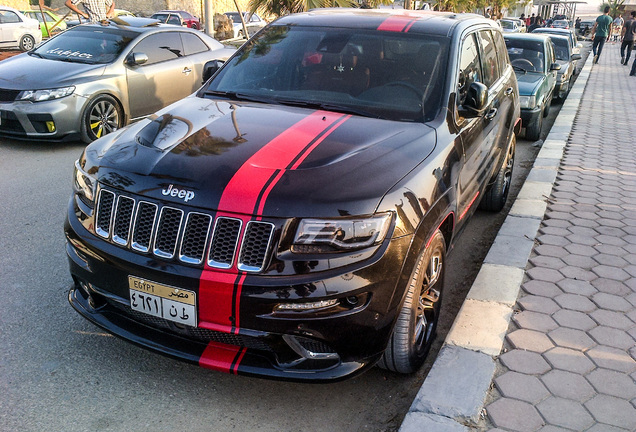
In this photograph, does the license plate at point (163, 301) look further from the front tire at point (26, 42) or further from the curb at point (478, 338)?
the front tire at point (26, 42)

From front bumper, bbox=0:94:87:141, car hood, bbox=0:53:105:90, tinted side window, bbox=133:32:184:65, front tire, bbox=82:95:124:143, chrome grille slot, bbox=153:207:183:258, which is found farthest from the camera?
tinted side window, bbox=133:32:184:65

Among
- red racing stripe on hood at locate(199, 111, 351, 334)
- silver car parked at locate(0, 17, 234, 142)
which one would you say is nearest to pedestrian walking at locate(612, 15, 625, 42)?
silver car parked at locate(0, 17, 234, 142)

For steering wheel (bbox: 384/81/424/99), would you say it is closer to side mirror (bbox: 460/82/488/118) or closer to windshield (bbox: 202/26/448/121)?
windshield (bbox: 202/26/448/121)

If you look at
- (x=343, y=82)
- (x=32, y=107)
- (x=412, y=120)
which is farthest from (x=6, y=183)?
(x=412, y=120)

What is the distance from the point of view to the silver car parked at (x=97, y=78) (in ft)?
23.8

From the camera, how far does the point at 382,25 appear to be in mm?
4145

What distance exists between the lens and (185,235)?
8.65 feet

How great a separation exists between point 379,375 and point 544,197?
3545mm

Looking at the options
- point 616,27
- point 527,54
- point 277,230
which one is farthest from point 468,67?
point 616,27

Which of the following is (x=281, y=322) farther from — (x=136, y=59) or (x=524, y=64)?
(x=524, y=64)

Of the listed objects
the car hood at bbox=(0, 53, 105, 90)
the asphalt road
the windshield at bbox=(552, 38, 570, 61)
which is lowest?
the windshield at bbox=(552, 38, 570, 61)

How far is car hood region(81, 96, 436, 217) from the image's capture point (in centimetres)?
263

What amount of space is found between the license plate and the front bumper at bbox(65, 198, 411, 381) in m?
0.03

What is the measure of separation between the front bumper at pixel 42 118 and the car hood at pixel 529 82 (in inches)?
255
